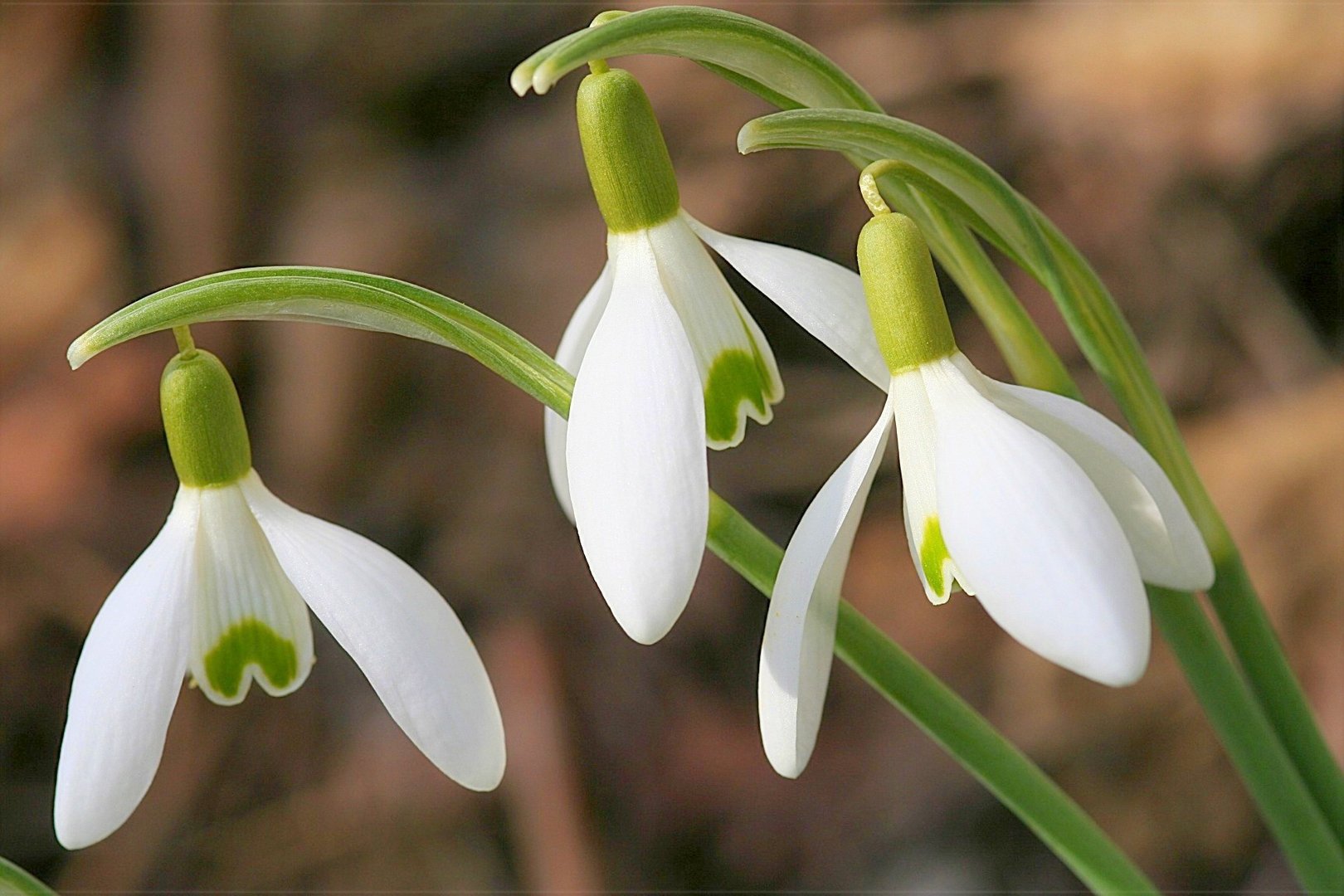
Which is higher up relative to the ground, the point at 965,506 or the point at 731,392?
the point at 731,392

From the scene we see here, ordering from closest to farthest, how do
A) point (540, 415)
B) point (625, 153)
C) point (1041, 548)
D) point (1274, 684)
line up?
1. point (1041, 548)
2. point (625, 153)
3. point (1274, 684)
4. point (540, 415)

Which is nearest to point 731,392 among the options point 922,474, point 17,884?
point 922,474

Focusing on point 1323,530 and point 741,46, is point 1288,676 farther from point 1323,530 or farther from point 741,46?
point 1323,530

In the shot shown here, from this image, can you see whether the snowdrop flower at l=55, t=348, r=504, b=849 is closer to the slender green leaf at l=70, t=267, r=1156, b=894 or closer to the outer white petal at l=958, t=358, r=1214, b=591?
the slender green leaf at l=70, t=267, r=1156, b=894

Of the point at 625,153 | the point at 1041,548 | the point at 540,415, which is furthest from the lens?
the point at 540,415

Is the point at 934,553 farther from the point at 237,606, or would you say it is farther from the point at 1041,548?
the point at 237,606

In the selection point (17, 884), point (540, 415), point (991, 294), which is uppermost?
point (540, 415)

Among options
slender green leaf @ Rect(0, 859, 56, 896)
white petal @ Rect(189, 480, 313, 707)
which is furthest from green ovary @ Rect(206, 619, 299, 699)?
slender green leaf @ Rect(0, 859, 56, 896)

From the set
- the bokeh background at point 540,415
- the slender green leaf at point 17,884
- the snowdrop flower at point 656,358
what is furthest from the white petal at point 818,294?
the bokeh background at point 540,415

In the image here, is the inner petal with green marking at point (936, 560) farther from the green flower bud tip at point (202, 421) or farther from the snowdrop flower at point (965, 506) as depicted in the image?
the green flower bud tip at point (202, 421)
